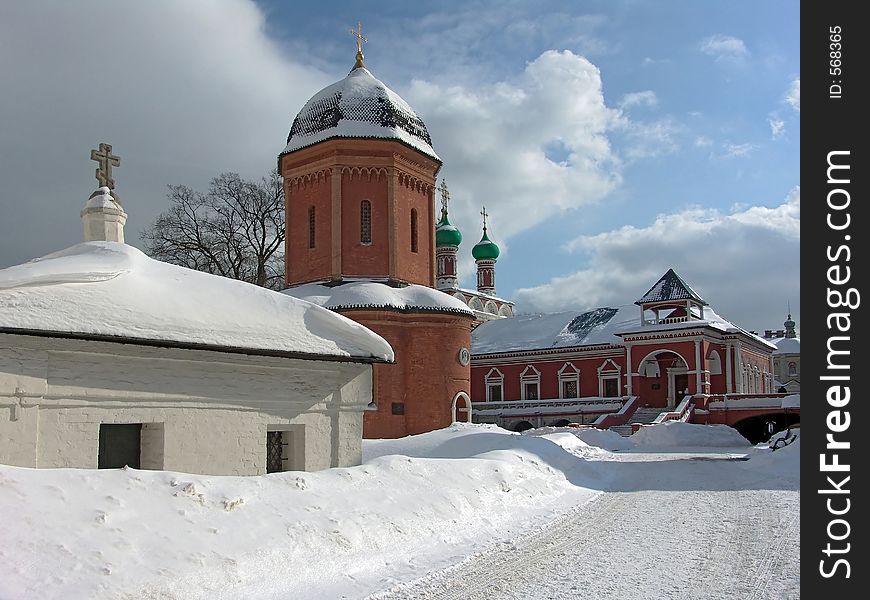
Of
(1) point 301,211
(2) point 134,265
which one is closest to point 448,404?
(1) point 301,211

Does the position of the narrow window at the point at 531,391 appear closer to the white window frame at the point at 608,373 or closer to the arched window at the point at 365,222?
the white window frame at the point at 608,373

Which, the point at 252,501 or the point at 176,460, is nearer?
the point at 252,501

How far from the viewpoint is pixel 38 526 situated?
6.42 m

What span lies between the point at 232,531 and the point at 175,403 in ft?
9.02

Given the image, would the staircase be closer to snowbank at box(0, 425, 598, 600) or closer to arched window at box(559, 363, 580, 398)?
→ arched window at box(559, 363, 580, 398)

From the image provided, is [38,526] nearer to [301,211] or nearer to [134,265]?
[134,265]

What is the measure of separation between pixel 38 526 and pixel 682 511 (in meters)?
8.71

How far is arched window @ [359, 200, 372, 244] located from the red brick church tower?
3cm

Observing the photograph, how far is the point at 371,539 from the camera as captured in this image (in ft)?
26.8

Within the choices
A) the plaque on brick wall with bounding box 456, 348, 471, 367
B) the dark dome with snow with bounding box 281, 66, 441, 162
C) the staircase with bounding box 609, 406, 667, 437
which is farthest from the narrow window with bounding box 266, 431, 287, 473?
the staircase with bounding box 609, 406, 667, 437

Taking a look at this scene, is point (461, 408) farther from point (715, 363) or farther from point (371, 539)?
point (715, 363)

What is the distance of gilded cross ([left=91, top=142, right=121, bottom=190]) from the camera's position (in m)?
12.6

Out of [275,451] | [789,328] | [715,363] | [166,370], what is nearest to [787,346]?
[789,328]

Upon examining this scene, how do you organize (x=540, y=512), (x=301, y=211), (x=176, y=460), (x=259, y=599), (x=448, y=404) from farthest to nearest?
(x=301, y=211), (x=448, y=404), (x=540, y=512), (x=176, y=460), (x=259, y=599)
